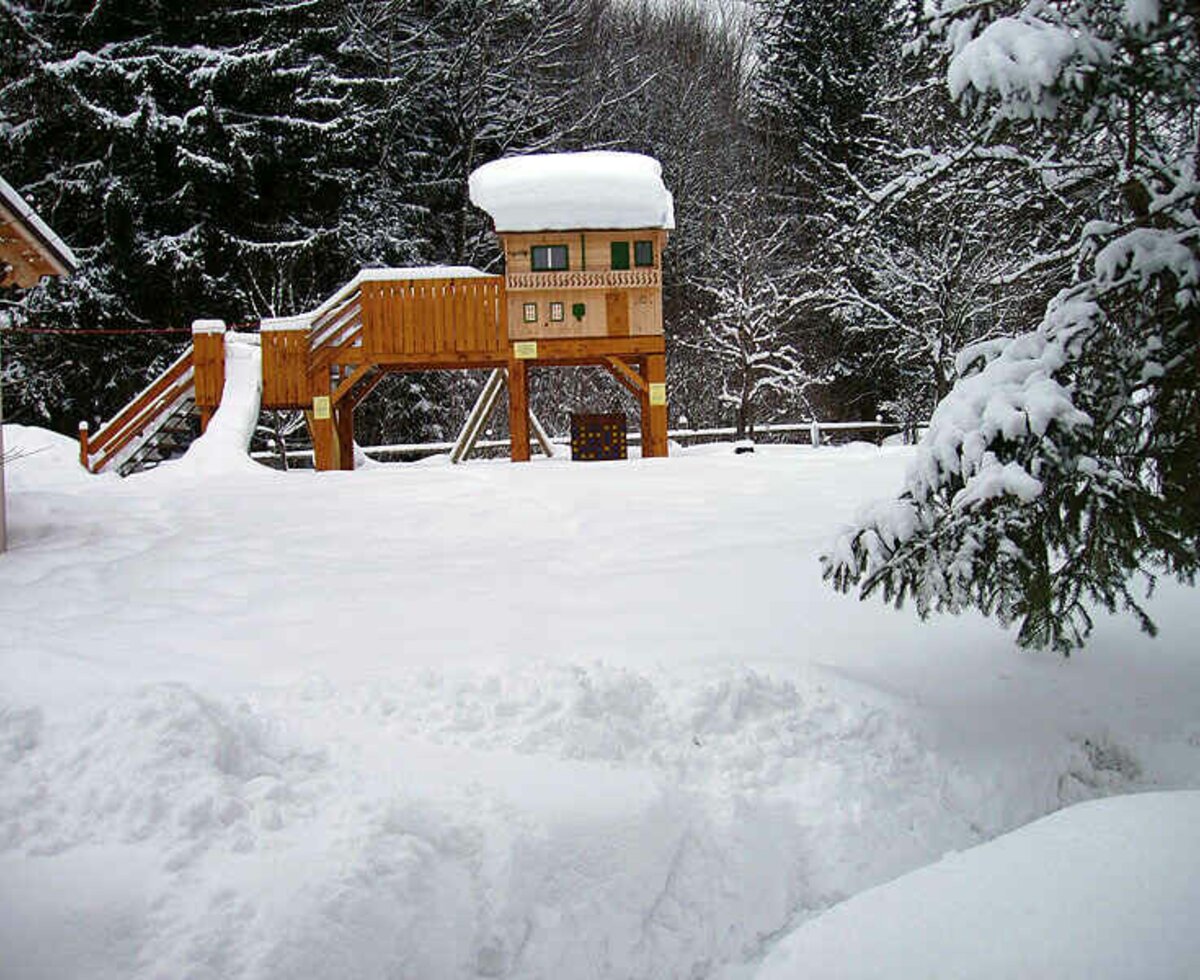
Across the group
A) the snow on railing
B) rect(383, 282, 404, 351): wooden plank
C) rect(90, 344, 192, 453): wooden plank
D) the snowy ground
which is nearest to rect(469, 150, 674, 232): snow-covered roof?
rect(383, 282, 404, 351): wooden plank

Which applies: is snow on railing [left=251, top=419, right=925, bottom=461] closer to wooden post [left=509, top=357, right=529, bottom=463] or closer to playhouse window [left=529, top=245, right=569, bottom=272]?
wooden post [left=509, top=357, right=529, bottom=463]

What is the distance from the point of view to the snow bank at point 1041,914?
2.59 meters

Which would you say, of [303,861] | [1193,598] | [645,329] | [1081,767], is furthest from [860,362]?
[303,861]

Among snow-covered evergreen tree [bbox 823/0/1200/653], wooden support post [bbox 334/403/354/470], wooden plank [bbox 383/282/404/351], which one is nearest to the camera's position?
snow-covered evergreen tree [bbox 823/0/1200/653]

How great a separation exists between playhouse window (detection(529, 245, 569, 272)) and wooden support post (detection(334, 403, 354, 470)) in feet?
14.2

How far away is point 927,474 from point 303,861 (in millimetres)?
3094

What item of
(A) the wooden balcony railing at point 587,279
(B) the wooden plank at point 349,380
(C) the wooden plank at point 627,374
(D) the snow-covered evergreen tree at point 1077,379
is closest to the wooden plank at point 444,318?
(A) the wooden balcony railing at point 587,279

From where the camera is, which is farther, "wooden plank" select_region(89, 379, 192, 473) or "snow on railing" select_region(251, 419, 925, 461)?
"snow on railing" select_region(251, 419, 925, 461)

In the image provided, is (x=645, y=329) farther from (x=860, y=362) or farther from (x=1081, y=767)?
(x=860, y=362)

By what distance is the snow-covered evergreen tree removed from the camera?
4148 mm

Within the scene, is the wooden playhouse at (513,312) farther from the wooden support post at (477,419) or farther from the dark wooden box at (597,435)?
the wooden support post at (477,419)

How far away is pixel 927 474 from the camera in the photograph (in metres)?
4.55

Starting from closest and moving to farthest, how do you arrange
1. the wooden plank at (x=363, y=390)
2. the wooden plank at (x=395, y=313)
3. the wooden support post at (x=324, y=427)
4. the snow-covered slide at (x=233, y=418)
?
the snow-covered slide at (x=233, y=418) < the wooden plank at (x=395, y=313) < the wooden support post at (x=324, y=427) < the wooden plank at (x=363, y=390)

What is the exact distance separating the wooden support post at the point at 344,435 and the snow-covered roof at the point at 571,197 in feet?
14.4
